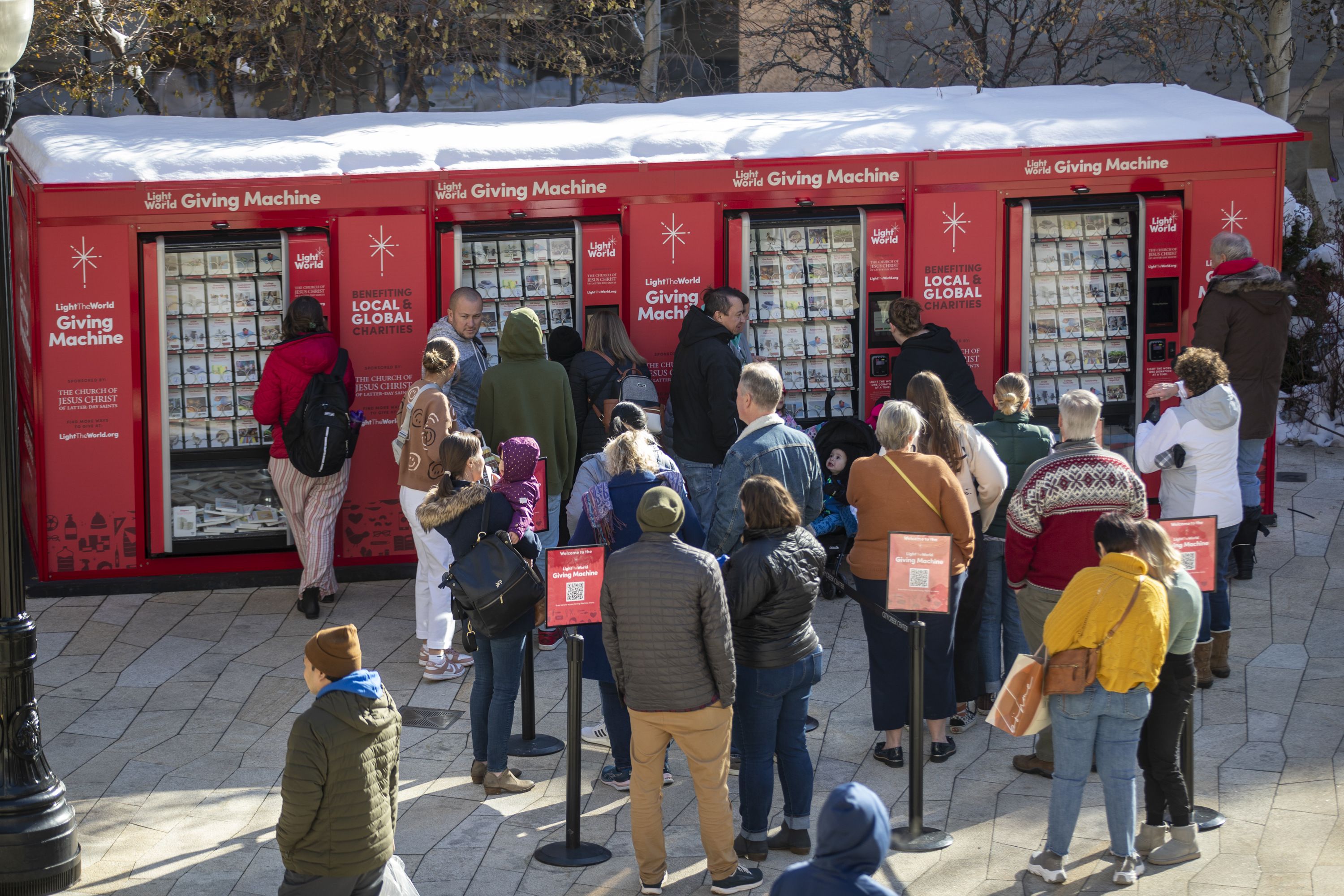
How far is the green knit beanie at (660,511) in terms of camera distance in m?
5.16

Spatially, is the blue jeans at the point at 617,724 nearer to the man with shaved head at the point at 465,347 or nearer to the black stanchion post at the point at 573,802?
the black stanchion post at the point at 573,802

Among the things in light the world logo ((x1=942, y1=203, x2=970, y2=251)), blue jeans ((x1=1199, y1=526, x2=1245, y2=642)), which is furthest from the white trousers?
blue jeans ((x1=1199, y1=526, x2=1245, y2=642))

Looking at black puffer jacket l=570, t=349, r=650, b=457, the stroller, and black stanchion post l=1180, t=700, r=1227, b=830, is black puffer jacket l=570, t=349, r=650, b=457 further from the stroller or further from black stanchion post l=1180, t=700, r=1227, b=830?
black stanchion post l=1180, t=700, r=1227, b=830

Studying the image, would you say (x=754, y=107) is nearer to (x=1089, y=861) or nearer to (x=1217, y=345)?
(x=1217, y=345)

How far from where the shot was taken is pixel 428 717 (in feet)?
23.8

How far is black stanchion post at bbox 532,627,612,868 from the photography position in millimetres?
5668

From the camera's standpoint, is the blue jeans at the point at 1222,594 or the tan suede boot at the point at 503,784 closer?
the tan suede boot at the point at 503,784

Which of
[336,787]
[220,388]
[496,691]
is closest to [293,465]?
[220,388]

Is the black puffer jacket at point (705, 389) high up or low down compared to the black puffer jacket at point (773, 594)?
up

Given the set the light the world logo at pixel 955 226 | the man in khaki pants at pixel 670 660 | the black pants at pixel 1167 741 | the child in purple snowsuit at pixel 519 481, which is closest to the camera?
the man in khaki pants at pixel 670 660

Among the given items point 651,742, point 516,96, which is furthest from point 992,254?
point 516,96

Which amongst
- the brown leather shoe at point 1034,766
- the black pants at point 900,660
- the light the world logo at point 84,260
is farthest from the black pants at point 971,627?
the light the world logo at point 84,260

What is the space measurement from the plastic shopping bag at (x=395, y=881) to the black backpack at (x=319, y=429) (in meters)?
4.04

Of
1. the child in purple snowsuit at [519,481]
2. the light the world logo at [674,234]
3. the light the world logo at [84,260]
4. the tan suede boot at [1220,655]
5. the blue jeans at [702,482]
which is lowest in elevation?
the tan suede boot at [1220,655]
